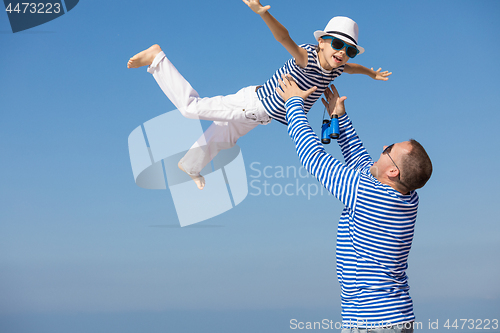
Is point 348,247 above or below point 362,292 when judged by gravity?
above

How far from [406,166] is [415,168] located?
6 cm

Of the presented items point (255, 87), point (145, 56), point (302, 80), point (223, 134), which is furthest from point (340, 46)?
point (145, 56)

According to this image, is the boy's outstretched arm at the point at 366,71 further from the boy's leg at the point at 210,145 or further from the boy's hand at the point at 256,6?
the boy's hand at the point at 256,6

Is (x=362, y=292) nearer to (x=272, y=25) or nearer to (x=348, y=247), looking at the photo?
(x=348, y=247)

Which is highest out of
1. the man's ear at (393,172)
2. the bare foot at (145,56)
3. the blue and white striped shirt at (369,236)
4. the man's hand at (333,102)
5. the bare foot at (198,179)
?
the bare foot at (145,56)

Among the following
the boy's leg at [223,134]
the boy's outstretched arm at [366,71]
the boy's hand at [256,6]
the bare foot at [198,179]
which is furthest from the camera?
the bare foot at [198,179]

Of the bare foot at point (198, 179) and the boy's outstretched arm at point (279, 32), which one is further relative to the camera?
the bare foot at point (198, 179)

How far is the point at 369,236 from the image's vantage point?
3.21 m

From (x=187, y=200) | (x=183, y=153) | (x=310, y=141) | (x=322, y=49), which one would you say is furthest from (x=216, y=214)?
(x=310, y=141)

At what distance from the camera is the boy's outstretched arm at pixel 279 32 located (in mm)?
3803

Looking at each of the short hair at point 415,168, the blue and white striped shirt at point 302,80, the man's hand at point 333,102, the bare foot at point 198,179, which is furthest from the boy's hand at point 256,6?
the bare foot at point 198,179

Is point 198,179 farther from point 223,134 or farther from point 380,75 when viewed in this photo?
point 380,75

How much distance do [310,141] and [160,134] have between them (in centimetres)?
285

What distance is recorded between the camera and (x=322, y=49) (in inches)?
171
